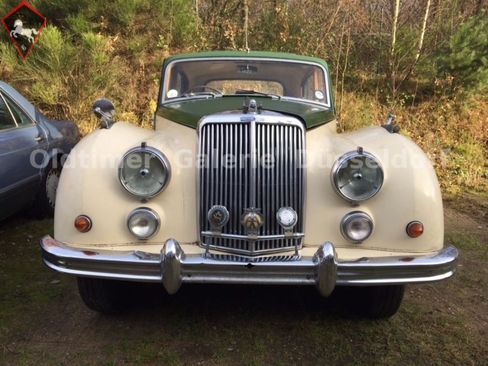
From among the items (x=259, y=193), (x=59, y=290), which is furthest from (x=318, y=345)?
(x=59, y=290)

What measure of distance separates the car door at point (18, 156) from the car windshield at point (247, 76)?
4.97ft

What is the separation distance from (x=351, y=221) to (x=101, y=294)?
169 cm

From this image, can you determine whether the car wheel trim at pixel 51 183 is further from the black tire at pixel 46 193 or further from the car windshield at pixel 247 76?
the car windshield at pixel 247 76

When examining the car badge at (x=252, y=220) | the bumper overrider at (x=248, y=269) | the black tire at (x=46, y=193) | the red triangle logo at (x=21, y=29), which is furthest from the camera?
the red triangle logo at (x=21, y=29)

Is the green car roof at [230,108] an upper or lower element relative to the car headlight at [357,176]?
upper

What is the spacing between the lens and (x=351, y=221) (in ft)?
8.96

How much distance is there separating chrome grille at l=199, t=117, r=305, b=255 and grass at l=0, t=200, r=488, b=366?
654 millimetres

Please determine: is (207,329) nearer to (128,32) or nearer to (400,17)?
(128,32)

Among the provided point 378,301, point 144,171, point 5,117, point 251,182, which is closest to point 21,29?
point 5,117

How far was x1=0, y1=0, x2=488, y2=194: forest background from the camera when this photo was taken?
888 cm

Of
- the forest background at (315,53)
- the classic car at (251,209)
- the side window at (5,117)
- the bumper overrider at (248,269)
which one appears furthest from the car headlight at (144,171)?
the forest background at (315,53)

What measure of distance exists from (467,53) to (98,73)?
7265 mm

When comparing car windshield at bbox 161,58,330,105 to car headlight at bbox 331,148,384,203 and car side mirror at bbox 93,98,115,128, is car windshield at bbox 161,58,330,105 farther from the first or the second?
car headlight at bbox 331,148,384,203

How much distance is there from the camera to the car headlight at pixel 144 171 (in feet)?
9.06
